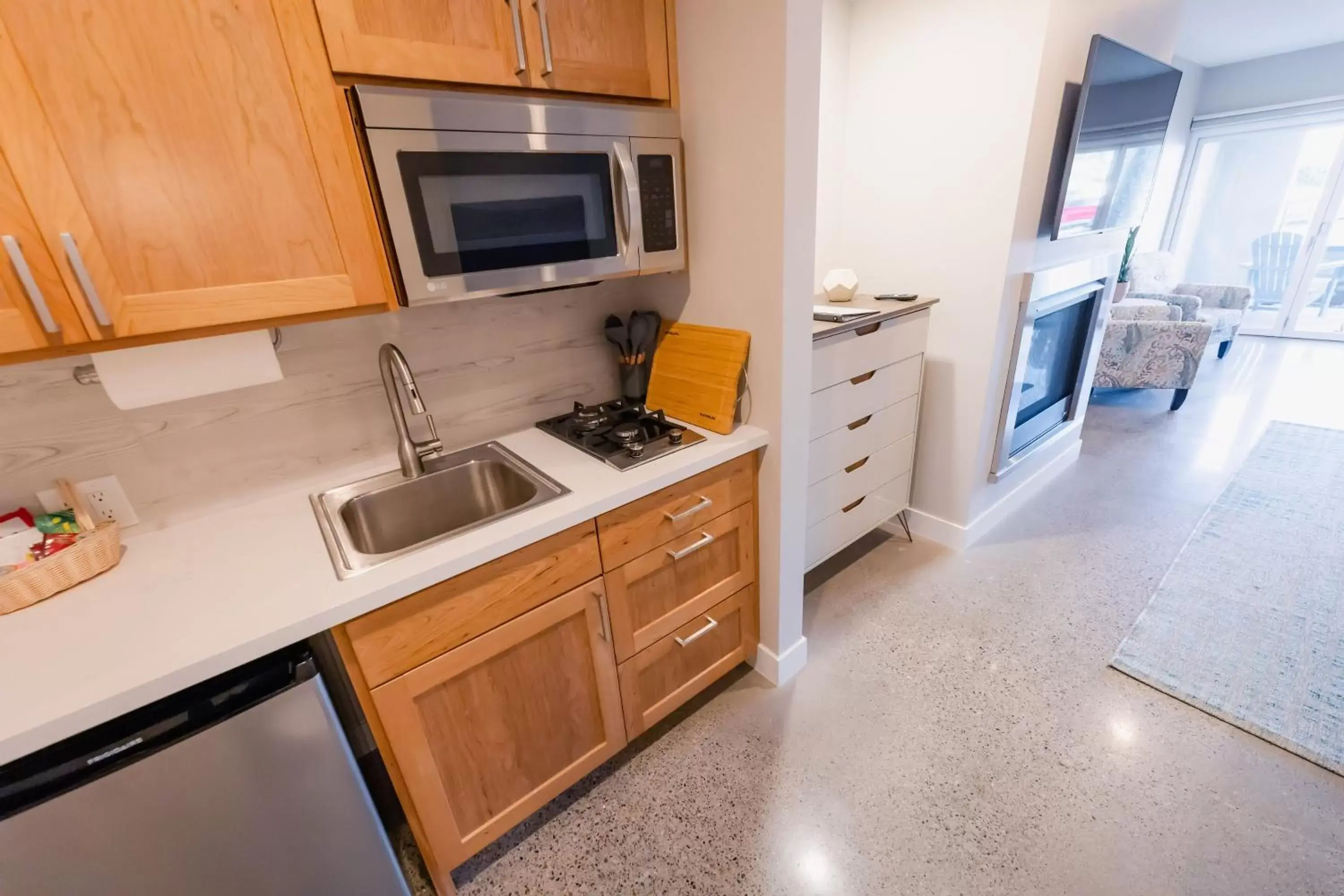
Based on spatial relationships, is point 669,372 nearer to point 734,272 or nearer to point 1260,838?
point 734,272

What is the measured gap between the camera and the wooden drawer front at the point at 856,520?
2.02m

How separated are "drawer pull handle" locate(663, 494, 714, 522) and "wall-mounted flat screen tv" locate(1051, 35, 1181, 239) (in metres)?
1.77

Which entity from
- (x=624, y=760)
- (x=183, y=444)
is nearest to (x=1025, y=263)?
(x=624, y=760)

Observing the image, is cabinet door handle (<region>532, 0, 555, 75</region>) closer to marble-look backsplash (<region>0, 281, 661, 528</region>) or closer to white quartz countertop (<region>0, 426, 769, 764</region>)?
marble-look backsplash (<region>0, 281, 661, 528</region>)

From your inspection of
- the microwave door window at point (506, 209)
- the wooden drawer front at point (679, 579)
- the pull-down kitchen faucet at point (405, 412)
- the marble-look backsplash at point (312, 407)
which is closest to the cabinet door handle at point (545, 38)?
the microwave door window at point (506, 209)

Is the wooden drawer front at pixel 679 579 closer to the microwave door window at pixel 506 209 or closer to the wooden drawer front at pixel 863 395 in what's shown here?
the wooden drawer front at pixel 863 395

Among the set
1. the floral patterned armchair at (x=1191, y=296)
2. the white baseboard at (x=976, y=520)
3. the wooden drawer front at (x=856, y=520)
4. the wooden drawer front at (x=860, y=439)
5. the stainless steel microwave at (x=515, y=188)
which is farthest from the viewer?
the floral patterned armchair at (x=1191, y=296)

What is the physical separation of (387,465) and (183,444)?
409mm

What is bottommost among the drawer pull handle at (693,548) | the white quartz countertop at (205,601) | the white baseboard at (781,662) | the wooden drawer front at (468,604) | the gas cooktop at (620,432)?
the white baseboard at (781,662)

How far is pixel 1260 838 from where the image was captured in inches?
51.9

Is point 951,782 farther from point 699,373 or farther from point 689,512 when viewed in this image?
point 699,373

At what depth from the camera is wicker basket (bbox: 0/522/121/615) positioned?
0.95 metres

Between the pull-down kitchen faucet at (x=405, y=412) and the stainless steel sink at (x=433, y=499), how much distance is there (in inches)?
1.7

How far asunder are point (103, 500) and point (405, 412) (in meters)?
0.61
